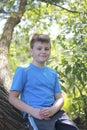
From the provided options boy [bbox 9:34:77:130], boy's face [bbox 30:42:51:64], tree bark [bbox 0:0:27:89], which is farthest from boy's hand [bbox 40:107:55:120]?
tree bark [bbox 0:0:27:89]

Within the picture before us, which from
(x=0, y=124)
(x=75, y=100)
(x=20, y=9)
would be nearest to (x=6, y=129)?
(x=0, y=124)

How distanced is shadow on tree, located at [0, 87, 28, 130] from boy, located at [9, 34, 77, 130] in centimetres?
11

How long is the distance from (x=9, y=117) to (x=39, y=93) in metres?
0.38

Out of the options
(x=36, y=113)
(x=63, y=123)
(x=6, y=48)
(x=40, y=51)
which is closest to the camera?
(x=36, y=113)

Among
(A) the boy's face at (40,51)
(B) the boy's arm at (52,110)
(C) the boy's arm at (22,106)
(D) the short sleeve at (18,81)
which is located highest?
(A) the boy's face at (40,51)

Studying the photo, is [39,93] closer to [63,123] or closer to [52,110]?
[52,110]

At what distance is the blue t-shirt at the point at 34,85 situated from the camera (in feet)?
9.15

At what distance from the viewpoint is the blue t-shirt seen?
279 cm

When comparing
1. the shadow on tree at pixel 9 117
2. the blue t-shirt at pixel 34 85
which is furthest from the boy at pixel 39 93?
the shadow on tree at pixel 9 117

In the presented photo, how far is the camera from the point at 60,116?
9.28 ft

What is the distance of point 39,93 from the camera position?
9.31 feet

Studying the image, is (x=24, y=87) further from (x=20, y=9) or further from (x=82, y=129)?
(x=20, y=9)

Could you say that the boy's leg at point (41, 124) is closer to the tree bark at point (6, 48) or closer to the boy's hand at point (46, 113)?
the boy's hand at point (46, 113)

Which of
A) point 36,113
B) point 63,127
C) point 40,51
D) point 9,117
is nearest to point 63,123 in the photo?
point 63,127
